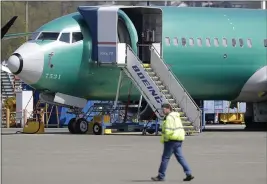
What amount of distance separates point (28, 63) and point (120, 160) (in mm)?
11610

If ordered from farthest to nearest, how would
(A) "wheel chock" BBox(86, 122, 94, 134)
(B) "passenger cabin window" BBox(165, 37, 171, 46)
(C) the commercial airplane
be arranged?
(B) "passenger cabin window" BBox(165, 37, 171, 46)
(A) "wheel chock" BBox(86, 122, 94, 134)
(C) the commercial airplane

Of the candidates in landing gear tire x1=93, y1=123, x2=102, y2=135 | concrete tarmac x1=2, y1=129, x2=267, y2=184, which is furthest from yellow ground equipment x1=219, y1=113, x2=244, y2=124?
concrete tarmac x1=2, y1=129, x2=267, y2=184

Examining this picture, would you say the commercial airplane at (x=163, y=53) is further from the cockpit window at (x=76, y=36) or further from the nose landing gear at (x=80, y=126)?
the nose landing gear at (x=80, y=126)

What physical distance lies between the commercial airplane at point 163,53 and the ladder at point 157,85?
1.56 ft

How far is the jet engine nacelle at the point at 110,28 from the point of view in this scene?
1307 inches

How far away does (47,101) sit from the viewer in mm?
34594

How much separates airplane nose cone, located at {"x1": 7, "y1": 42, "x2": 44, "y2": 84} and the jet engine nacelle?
80.3 inches

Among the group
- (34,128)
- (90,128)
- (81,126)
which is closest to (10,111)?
(34,128)

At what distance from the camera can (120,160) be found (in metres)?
22.1

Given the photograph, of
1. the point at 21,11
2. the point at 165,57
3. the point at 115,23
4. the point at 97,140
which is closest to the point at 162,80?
the point at 165,57

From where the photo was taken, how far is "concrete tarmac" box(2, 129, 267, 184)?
18094mm

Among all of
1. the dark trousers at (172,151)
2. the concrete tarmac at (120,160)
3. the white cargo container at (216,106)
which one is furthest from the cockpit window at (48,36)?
the white cargo container at (216,106)

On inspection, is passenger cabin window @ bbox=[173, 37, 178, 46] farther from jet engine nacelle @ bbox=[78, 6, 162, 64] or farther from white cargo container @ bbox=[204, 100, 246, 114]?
white cargo container @ bbox=[204, 100, 246, 114]

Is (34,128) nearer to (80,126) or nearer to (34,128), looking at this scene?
(34,128)
